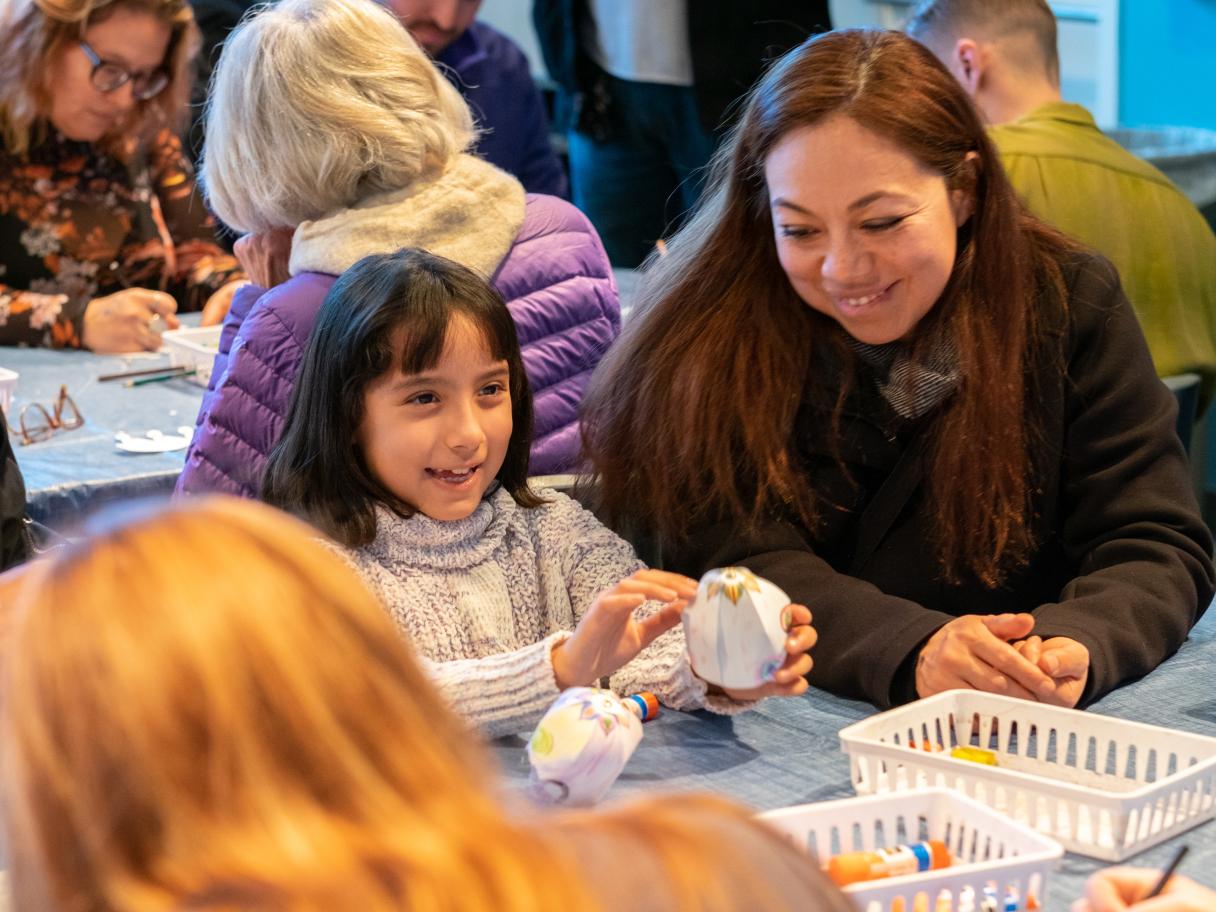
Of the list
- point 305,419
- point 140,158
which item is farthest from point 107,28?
point 305,419

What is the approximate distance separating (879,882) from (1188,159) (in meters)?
3.05

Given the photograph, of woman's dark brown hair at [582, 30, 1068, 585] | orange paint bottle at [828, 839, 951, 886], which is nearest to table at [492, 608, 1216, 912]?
orange paint bottle at [828, 839, 951, 886]

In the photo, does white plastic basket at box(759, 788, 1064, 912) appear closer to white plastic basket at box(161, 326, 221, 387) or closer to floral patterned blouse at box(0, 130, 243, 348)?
white plastic basket at box(161, 326, 221, 387)

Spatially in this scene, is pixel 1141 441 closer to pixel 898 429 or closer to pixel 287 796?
pixel 898 429

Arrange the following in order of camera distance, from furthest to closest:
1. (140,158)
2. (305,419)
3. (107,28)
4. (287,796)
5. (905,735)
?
(140,158), (107,28), (305,419), (905,735), (287,796)

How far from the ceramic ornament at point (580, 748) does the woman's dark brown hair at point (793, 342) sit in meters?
0.54

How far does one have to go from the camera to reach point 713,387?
185cm

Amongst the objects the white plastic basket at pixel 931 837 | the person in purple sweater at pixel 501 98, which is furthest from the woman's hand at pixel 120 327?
the white plastic basket at pixel 931 837

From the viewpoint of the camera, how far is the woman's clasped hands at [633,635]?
1.45 metres

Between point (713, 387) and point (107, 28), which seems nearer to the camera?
point (713, 387)

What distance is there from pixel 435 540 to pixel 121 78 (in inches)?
77.7

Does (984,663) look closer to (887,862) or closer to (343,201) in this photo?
(887,862)

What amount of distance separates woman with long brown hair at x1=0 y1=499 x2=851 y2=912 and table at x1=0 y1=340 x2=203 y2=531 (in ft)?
5.56

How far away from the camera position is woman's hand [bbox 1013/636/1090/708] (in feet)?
5.05
